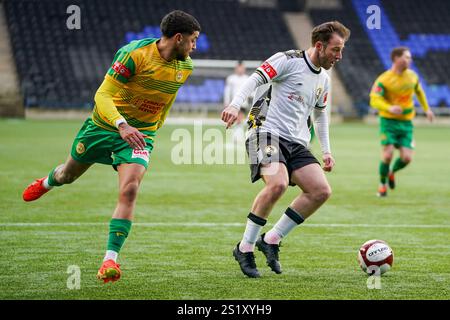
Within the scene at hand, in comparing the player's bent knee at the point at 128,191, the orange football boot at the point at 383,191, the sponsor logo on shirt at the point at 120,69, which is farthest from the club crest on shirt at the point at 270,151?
the orange football boot at the point at 383,191

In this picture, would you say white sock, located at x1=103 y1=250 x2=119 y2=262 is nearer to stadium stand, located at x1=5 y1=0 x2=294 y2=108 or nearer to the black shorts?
the black shorts

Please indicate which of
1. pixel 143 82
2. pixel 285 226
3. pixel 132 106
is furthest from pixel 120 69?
pixel 285 226

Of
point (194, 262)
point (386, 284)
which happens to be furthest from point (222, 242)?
point (386, 284)

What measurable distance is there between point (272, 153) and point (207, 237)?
191cm

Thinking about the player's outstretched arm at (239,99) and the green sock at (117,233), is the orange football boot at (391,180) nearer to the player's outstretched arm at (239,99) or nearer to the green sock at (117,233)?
the player's outstretched arm at (239,99)

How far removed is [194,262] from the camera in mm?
6766

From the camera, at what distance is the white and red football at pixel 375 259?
628cm

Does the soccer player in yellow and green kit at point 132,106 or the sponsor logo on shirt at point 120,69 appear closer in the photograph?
the soccer player in yellow and green kit at point 132,106

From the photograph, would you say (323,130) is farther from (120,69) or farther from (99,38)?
(99,38)

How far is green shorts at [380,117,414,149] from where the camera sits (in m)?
12.6

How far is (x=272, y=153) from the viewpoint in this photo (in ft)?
21.4

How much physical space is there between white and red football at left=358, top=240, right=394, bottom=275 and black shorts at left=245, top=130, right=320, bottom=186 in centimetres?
82

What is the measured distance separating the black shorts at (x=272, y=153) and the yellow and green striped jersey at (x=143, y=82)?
770mm
